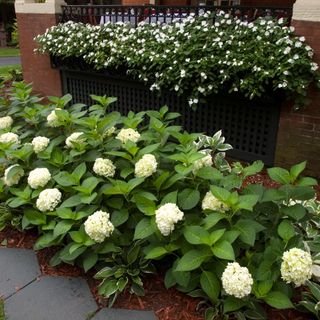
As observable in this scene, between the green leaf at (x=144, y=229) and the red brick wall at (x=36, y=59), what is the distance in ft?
18.6

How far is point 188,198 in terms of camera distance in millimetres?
2445

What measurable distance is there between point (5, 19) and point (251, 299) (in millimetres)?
30005

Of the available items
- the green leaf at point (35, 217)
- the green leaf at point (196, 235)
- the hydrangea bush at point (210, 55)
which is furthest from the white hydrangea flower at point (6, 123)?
the green leaf at point (196, 235)

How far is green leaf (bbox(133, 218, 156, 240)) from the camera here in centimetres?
228

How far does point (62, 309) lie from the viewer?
230 centimetres

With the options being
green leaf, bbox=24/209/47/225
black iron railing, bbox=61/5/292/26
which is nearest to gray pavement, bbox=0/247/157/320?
green leaf, bbox=24/209/47/225

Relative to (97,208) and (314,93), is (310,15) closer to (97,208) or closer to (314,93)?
(314,93)

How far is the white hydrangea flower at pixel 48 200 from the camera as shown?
2.67 m

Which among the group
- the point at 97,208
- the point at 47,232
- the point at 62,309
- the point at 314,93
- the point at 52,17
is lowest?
the point at 62,309

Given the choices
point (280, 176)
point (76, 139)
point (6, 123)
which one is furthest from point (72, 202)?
point (6, 123)

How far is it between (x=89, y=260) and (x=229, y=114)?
2876 millimetres

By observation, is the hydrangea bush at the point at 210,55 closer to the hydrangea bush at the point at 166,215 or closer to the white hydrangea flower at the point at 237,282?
the hydrangea bush at the point at 166,215

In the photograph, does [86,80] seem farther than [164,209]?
Yes

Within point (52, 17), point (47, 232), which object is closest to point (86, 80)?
point (52, 17)
